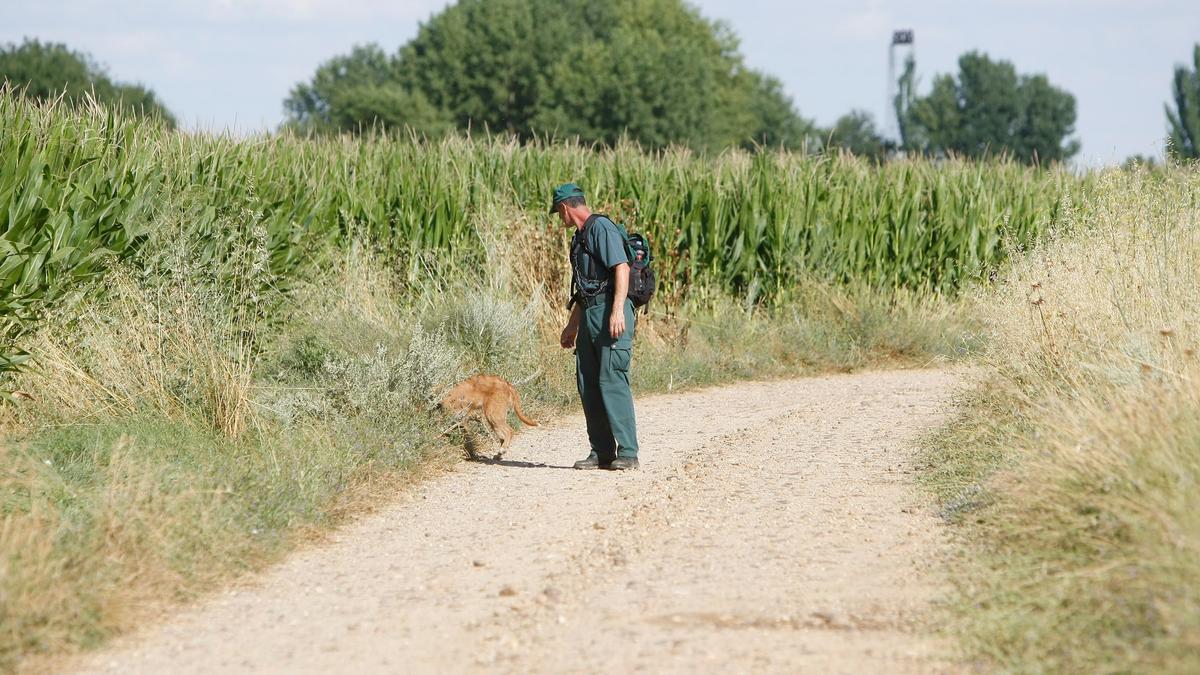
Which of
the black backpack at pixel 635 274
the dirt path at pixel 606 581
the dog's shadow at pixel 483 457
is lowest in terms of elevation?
the dirt path at pixel 606 581

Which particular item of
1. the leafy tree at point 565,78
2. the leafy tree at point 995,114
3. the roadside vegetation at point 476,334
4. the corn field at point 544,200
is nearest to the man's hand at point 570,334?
the roadside vegetation at point 476,334

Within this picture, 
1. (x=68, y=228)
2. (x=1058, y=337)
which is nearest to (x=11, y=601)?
(x=68, y=228)

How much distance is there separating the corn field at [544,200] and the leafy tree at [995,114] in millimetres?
77984

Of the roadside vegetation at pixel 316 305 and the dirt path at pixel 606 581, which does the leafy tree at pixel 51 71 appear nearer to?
the roadside vegetation at pixel 316 305

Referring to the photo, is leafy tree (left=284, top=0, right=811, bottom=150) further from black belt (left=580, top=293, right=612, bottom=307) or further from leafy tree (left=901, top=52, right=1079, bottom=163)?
black belt (left=580, top=293, right=612, bottom=307)

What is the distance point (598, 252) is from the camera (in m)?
9.12

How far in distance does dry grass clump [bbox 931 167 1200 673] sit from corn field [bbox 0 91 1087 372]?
2.02 metres

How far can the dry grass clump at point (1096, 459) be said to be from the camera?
475 cm

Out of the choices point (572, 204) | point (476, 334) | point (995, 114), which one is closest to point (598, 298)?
point (572, 204)

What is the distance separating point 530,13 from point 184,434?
216ft

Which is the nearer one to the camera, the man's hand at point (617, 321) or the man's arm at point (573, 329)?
the man's hand at point (617, 321)

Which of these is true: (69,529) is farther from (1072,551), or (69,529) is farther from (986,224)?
(986,224)

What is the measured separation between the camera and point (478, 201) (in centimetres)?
1656

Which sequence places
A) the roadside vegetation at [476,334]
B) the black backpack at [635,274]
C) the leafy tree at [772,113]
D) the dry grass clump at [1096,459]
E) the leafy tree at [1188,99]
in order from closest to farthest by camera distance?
the dry grass clump at [1096,459], the roadside vegetation at [476,334], the black backpack at [635,274], the leafy tree at [1188,99], the leafy tree at [772,113]
